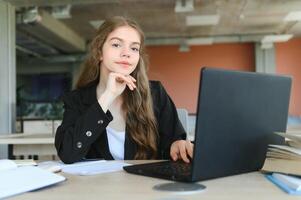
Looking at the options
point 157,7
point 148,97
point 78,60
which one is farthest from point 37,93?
point 148,97

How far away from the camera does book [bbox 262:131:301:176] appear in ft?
3.01

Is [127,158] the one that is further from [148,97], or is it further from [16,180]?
[16,180]

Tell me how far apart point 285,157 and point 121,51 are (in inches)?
26.4

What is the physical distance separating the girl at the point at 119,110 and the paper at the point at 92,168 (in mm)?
62

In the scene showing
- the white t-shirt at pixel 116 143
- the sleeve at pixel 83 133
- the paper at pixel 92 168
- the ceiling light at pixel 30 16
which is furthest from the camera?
the ceiling light at pixel 30 16

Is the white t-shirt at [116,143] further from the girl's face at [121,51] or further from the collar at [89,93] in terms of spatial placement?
the girl's face at [121,51]

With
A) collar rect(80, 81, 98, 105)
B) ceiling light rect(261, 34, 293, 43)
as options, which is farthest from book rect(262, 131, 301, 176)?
ceiling light rect(261, 34, 293, 43)

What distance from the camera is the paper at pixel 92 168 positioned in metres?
1.06

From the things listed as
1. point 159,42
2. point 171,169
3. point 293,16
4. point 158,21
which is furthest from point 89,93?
point 159,42

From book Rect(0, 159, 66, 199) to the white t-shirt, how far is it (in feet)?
1.63

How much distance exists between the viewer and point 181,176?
0.90 metres

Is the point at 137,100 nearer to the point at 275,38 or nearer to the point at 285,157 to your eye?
the point at 285,157

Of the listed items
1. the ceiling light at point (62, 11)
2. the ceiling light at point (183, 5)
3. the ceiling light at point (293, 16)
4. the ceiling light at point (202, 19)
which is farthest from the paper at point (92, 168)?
the ceiling light at point (293, 16)

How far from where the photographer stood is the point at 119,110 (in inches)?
60.0
